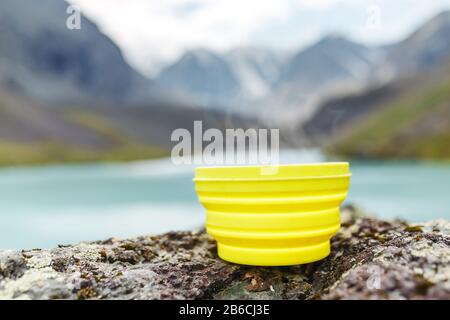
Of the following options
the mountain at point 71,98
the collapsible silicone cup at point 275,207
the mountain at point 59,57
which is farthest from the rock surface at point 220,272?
the mountain at point 59,57

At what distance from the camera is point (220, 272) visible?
3037mm

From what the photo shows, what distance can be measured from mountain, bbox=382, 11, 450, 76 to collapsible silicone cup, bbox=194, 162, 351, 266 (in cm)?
16874

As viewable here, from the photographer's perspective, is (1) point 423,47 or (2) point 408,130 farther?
(1) point 423,47

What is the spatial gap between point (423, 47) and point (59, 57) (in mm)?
134029

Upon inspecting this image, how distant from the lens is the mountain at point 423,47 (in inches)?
6499

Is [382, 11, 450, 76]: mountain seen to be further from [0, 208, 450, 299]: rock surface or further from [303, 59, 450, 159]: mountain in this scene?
[0, 208, 450, 299]: rock surface

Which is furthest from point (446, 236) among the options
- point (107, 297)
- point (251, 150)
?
point (107, 297)

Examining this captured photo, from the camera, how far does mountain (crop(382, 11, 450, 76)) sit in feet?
542

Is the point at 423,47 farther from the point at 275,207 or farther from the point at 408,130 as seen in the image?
the point at 275,207

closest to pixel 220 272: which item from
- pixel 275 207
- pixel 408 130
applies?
pixel 275 207

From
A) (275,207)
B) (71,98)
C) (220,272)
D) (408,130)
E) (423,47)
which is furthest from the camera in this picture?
(423,47)

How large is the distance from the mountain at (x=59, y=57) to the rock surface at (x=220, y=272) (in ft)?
523
